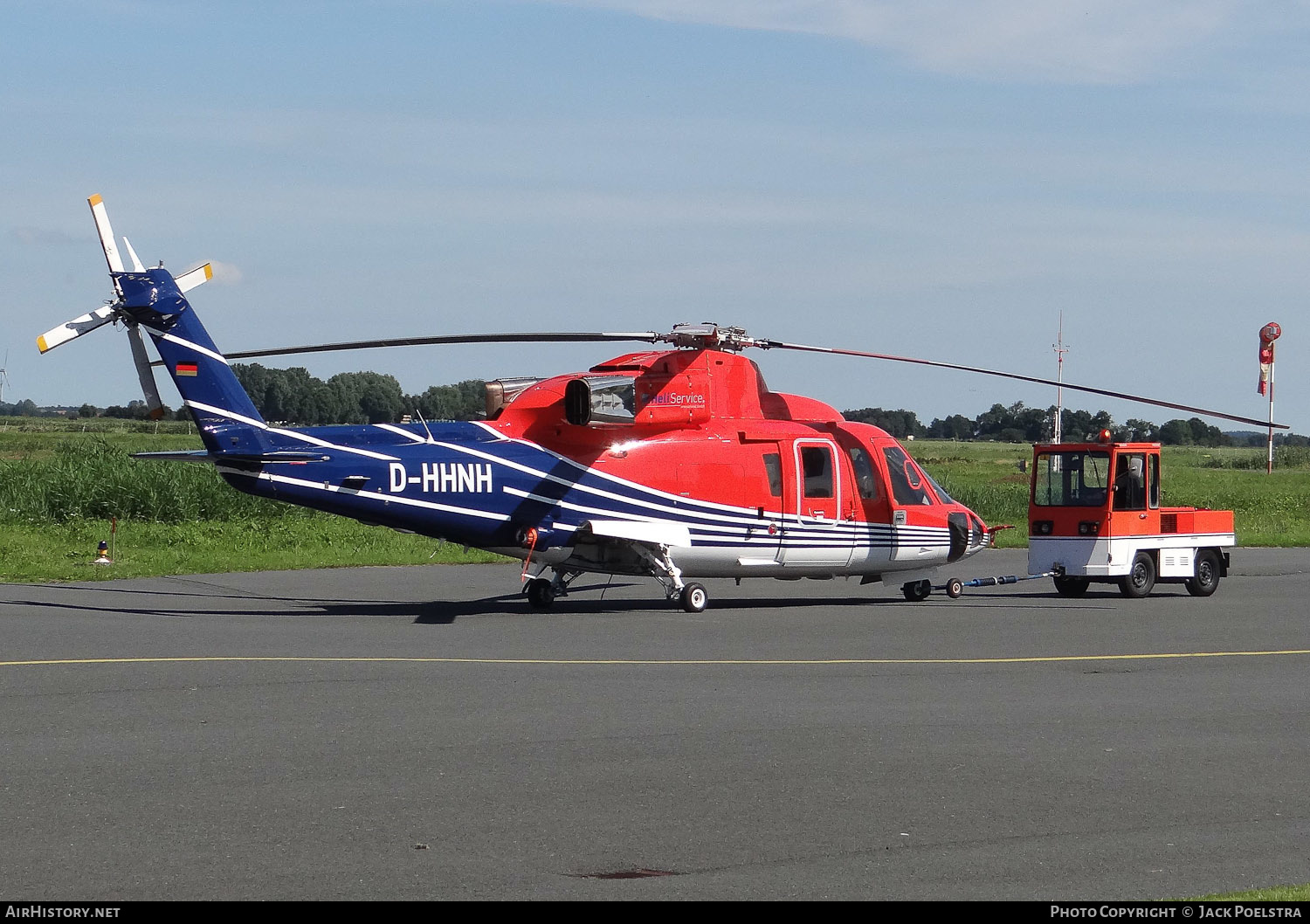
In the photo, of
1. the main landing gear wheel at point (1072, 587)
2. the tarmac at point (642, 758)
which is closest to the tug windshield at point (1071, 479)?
the main landing gear wheel at point (1072, 587)

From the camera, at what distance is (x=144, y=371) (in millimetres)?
18531

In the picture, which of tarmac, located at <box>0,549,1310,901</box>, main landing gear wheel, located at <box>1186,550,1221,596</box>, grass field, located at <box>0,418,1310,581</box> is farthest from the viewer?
grass field, located at <box>0,418,1310,581</box>

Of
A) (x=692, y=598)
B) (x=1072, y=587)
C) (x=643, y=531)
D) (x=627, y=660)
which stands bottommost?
(x=627, y=660)

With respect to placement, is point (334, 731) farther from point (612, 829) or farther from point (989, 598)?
point (989, 598)

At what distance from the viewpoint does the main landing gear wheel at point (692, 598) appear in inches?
830

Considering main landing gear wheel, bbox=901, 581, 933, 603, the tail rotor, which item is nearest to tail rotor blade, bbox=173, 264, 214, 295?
the tail rotor

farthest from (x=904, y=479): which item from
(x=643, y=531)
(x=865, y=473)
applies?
(x=643, y=531)

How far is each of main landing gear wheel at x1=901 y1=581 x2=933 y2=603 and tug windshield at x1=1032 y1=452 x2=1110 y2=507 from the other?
2.53 meters

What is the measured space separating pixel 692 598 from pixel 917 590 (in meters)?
4.73

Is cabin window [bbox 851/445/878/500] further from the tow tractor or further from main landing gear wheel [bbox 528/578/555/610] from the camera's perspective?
main landing gear wheel [bbox 528/578/555/610]

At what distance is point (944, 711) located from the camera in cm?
1251

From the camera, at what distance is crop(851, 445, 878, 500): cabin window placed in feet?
75.1

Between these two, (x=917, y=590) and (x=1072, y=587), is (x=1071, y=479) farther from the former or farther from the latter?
(x=917, y=590)

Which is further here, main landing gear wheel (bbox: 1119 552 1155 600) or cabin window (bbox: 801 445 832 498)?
main landing gear wheel (bbox: 1119 552 1155 600)
